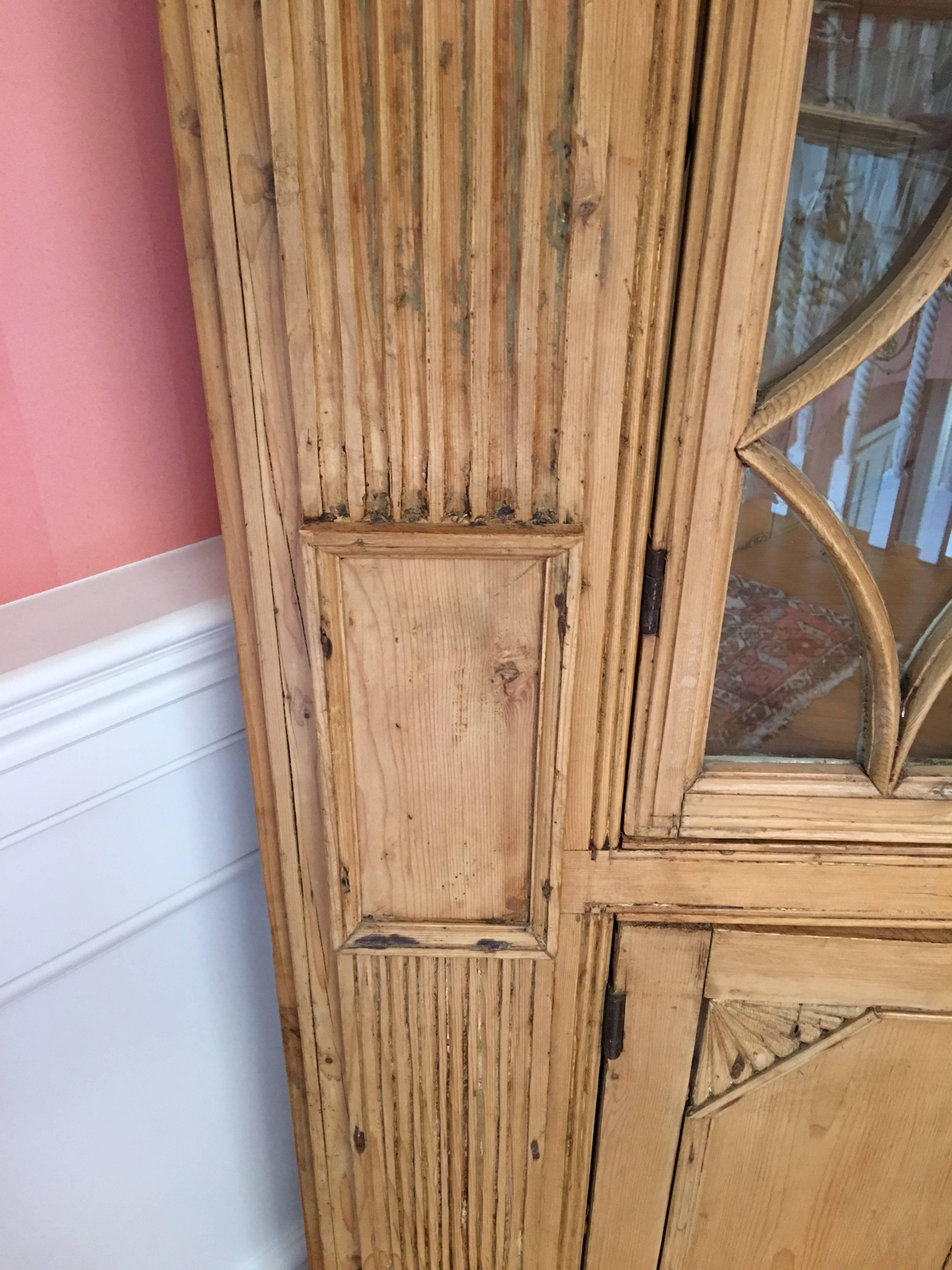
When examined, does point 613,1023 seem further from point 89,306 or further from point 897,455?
point 89,306

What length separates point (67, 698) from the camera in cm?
56

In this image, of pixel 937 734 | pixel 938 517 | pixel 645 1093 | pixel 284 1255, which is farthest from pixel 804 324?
pixel 284 1255

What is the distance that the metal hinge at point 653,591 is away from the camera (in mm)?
484

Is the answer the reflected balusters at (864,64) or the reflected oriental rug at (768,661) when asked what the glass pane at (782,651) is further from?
the reflected balusters at (864,64)

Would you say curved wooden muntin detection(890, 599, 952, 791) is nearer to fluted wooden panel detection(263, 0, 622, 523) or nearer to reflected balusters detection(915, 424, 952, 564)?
reflected balusters detection(915, 424, 952, 564)

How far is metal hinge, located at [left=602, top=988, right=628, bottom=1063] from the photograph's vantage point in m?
0.61

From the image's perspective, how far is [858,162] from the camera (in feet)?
1.39

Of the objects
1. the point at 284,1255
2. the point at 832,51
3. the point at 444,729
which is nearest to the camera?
the point at 832,51

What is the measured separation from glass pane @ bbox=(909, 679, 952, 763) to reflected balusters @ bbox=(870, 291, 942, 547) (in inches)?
4.6

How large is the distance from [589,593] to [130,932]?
0.44 m

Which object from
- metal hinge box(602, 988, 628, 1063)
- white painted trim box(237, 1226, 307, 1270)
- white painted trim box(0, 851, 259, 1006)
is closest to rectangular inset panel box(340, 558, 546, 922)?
metal hinge box(602, 988, 628, 1063)

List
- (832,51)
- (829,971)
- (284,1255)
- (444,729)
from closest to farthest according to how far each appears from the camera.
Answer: (832,51) < (444,729) < (829,971) < (284,1255)

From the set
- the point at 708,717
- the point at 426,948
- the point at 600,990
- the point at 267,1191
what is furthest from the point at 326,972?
the point at 267,1191

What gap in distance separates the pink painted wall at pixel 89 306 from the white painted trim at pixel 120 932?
0.25 m
